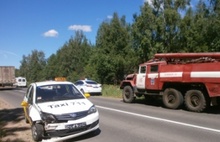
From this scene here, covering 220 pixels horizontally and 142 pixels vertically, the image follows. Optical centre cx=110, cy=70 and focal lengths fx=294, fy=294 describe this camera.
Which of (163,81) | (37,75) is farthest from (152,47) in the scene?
(37,75)

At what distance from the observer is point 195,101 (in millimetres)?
13391

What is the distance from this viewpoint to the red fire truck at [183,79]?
1278 centimetres

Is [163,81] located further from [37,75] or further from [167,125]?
[37,75]

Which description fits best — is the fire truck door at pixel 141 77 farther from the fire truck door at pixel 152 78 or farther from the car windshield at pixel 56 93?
the car windshield at pixel 56 93

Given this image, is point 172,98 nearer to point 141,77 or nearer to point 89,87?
point 141,77

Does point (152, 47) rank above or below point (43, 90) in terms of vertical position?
above

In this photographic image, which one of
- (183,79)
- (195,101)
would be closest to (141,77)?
(183,79)

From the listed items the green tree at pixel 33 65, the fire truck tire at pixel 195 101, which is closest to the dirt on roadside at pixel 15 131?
the fire truck tire at pixel 195 101

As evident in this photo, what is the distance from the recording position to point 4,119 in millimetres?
12609

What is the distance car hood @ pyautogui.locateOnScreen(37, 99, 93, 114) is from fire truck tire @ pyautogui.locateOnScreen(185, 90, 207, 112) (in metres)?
6.70

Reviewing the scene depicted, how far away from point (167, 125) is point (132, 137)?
2096mm

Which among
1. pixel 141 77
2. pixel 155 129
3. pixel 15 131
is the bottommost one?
pixel 15 131

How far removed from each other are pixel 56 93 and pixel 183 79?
23.2 ft

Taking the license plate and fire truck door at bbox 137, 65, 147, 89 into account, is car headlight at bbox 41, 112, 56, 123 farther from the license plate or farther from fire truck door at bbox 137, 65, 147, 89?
fire truck door at bbox 137, 65, 147, 89
